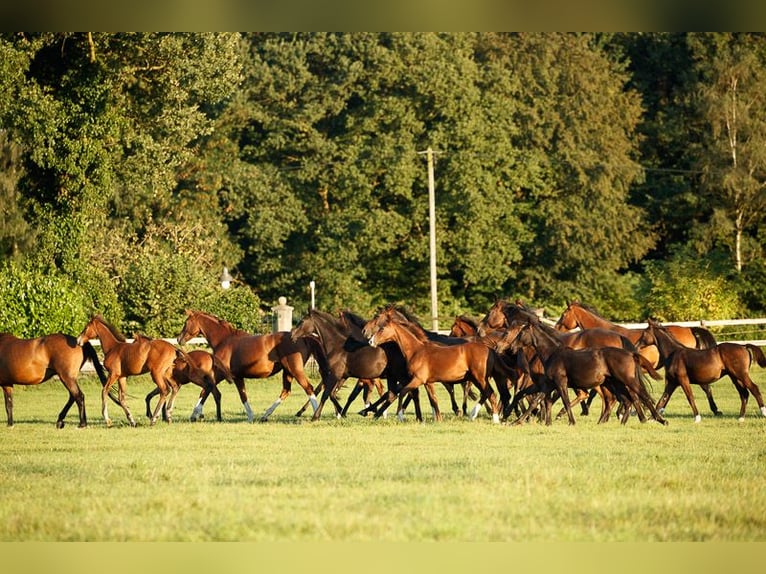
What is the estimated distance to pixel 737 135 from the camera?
149 ft

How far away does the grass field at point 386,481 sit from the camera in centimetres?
809

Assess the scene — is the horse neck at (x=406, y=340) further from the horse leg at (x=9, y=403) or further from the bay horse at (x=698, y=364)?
the horse leg at (x=9, y=403)

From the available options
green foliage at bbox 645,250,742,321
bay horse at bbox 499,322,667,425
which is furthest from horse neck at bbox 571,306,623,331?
green foliage at bbox 645,250,742,321

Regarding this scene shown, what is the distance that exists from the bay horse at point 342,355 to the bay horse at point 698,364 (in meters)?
3.72

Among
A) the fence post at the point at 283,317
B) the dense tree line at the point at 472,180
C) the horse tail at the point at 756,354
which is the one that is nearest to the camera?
the horse tail at the point at 756,354

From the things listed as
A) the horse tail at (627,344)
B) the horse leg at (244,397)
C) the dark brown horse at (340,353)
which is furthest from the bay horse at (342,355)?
the horse tail at (627,344)

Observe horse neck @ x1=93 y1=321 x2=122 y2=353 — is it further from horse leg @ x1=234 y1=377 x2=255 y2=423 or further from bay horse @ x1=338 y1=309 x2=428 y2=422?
bay horse @ x1=338 y1=309 x2=428 y2=422

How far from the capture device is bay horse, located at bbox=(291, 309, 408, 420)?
17.6 meters

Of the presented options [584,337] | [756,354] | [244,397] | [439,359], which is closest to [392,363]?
[439,359]

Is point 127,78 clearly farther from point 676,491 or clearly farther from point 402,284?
point 676,491

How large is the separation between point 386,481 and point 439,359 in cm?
619

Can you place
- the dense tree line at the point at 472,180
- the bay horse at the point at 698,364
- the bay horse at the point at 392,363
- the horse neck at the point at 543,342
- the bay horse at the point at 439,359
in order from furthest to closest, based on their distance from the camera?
the dense tree line at the point at 472,180 → the bay horse at the point at 392,363 → the bay horse at the point at 698,364 → the bay horse at the point at 439,359 → the horse neck at the point at 543,342

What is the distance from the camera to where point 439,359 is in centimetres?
1681

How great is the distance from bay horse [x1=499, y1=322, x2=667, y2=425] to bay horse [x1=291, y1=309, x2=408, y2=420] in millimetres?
2277
